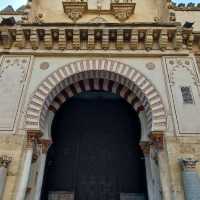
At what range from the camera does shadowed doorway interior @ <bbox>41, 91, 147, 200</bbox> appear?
5.23 meters

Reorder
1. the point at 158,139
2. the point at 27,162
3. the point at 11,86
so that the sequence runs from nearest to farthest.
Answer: the point at 27,162
the point at 158,139
the point at 11,86

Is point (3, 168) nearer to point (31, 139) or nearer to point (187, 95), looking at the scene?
point (31, 139)

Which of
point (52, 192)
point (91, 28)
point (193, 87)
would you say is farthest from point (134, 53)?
point (52, 192)

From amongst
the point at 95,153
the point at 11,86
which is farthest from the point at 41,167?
the point at 11,86

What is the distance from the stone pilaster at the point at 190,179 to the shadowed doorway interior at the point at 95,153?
1.53 meters

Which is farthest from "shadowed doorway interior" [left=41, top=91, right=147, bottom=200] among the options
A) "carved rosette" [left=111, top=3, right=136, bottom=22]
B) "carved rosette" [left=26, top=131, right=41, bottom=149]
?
"carved rosette" [left=111, top=3, right=136, bottom=22]

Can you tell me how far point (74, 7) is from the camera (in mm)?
6848

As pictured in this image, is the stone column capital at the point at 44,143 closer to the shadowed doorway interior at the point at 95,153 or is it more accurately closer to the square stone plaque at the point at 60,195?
the shadowed doorway interior at the point at 95,153

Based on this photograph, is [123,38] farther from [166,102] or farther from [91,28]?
[166,102]

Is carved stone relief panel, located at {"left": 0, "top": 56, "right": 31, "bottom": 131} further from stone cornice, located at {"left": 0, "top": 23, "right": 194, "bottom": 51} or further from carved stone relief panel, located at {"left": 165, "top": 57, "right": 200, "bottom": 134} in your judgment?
carved stone relief panel, located at {"left": 165, "top": 57, "right": 200, "bottom": 134}

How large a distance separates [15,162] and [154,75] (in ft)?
10.6

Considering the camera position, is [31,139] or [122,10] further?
[122,10]

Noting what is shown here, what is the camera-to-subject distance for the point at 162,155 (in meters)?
4.33

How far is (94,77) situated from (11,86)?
5.80ft
